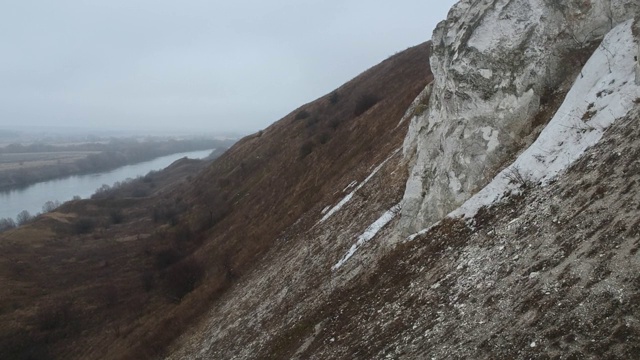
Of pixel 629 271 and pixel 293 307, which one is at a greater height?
pixel 629 271

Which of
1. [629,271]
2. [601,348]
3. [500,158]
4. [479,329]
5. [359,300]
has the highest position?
[500,158]

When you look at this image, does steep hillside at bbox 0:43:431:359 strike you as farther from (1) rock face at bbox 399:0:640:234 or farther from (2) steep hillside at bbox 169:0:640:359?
(1) rock face at bbox 399:0:640:234

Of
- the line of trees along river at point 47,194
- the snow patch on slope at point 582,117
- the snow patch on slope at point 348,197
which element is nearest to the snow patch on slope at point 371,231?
the snow patch on slope at point 582,117

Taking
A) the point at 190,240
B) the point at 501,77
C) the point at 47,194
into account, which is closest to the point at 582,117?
the point at 501,77

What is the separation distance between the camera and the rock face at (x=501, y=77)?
1458 cm

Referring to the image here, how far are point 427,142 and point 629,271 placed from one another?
11.4 meters

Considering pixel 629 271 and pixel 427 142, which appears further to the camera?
pixel 427 142

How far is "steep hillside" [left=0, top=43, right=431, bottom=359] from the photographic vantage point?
3077 centimetres

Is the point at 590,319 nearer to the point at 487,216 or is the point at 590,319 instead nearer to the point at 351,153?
the point at 487,216

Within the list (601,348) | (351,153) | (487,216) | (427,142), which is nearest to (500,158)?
(487,216)

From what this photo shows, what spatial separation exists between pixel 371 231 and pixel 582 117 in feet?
32.0

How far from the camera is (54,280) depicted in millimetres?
49312

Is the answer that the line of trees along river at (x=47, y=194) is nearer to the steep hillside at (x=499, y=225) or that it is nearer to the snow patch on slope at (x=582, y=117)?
the steep hillside at (x=499, y=225)

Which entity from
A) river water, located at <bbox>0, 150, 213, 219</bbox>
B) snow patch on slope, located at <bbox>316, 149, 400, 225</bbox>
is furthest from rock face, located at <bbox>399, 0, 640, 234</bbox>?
river water, located at <bbox>0, 150, 213, 219</bbox>
